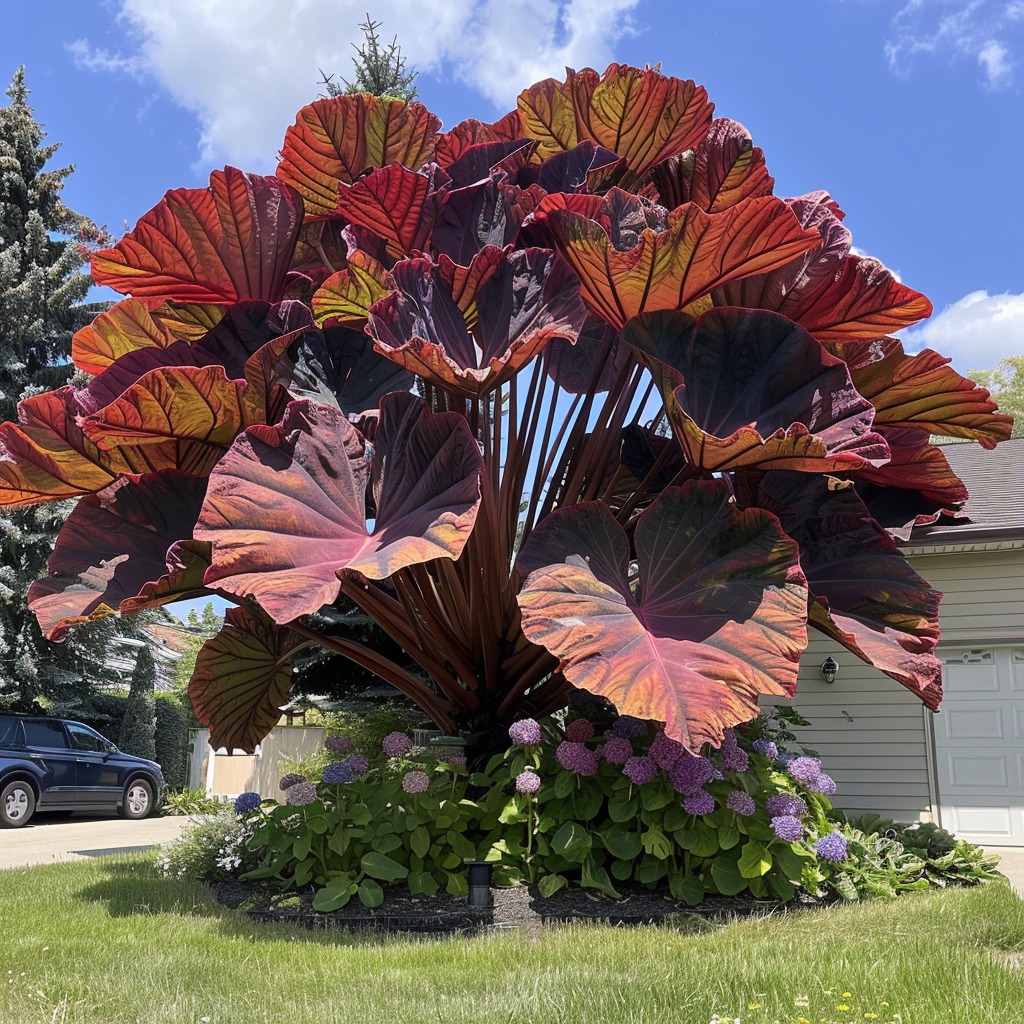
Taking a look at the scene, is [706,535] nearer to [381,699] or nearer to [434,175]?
[434,175]

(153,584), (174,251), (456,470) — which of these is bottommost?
(153,584)

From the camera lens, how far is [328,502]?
411 cm

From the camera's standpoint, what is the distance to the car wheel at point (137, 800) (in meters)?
13.3

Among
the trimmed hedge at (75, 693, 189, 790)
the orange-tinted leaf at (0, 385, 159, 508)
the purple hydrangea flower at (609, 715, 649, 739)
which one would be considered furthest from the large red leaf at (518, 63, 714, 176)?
the trimmed hedge at (75, 693, 189, 790)

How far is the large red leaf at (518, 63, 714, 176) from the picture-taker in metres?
5.30

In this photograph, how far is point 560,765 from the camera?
4.66 meters

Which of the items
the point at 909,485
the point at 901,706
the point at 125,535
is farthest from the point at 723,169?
the point at 901,706

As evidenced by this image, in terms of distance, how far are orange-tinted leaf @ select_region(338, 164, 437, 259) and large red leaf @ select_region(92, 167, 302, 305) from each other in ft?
1.38

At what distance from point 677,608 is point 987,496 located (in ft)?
18.7

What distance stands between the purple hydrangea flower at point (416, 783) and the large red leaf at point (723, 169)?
3.37 m

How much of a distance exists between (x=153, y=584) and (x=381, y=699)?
15.1 ft

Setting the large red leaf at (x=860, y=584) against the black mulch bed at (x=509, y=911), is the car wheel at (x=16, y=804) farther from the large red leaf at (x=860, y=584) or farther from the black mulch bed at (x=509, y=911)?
the large red leaf at (x=860, y=584)

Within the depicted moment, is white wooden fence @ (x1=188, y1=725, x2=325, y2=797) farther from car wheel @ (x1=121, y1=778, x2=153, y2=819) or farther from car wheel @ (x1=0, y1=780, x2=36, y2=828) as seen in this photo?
car wheel @ (x1=0, y1=780, x2=36, y2=828)

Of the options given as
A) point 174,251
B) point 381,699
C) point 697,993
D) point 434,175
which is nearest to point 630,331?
point 434,175
